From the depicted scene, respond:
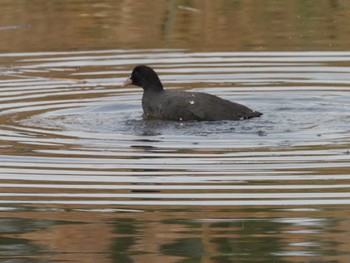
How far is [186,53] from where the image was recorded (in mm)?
19922

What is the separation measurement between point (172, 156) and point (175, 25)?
960cm

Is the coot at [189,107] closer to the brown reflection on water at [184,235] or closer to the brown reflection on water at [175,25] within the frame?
the brown reflection on water at [175,25]

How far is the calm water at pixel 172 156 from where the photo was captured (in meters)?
9.77

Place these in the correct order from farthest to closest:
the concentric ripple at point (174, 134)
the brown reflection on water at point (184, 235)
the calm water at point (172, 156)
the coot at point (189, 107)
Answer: the coot at point (189, 107) → the concentric ripple at point (174, 134) → the calm water at point (172, 156) → the brown reflection on water at point (184, 235)

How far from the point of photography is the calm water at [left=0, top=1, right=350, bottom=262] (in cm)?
977

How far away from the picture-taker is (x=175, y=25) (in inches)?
883

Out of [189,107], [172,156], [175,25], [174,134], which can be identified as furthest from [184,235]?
[175,25]

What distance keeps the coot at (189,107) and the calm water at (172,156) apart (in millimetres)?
177

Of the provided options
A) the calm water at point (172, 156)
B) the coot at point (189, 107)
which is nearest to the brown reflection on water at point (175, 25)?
the calm water at point (172, 156)

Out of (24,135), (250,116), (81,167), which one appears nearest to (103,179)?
(81,167)

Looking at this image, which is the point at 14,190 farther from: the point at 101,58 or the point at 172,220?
the point at 101,58

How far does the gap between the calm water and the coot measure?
177mm

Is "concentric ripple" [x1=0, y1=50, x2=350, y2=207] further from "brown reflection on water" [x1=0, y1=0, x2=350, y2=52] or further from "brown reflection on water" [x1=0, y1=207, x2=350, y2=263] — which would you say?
"brown reflection on water" [x1=0, y1=0, x2=350, y2=52]

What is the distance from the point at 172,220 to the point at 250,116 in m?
5.01
